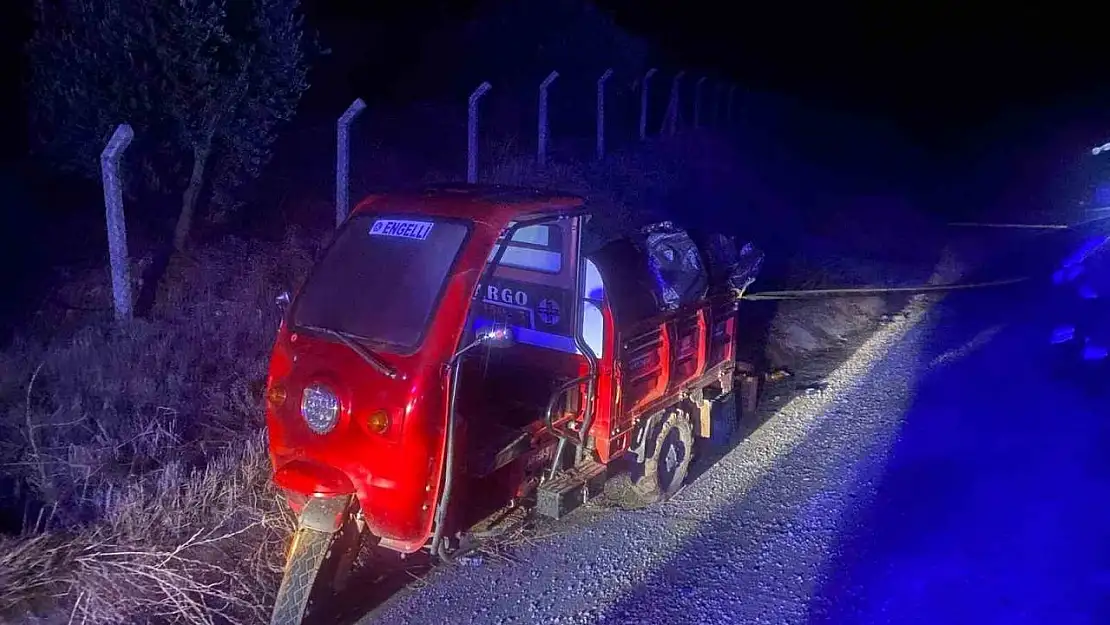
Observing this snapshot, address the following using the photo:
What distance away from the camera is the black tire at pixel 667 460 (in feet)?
21.0

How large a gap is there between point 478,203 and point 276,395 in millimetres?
1477

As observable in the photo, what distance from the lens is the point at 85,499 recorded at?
16.0 ft

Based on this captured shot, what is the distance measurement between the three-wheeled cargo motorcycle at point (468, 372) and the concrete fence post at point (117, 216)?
8.41 feet

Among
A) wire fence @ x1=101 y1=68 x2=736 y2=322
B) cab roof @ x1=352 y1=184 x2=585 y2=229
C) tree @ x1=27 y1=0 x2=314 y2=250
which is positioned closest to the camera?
cab roof @ x1=352 y1=184 x2=585 y2=229

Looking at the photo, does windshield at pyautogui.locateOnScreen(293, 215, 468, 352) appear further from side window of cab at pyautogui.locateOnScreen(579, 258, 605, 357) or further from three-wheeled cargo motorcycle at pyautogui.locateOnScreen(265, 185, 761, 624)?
side window of cab at pyautogui.locateOnScreen(579, 258, 605, 357)

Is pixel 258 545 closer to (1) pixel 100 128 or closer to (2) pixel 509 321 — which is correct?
(2) pixel 509 321

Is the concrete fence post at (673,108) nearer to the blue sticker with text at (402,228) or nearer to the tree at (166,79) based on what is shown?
the tree at (166,79)

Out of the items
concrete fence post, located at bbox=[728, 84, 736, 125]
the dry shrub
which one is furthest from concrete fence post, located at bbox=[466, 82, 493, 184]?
concrete fence post, located at bbox=[728, 84, 736, 125]

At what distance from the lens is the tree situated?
26.1 ft

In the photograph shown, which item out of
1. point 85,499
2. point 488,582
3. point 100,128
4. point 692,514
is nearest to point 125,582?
point 85,499

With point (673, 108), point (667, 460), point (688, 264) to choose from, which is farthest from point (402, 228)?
point (673, 108)

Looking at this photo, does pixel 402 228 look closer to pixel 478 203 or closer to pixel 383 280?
pixel 383 280

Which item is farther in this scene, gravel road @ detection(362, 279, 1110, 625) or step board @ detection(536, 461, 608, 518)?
step board @ detection(536, 461, 608, 518)

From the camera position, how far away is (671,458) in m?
6.72
